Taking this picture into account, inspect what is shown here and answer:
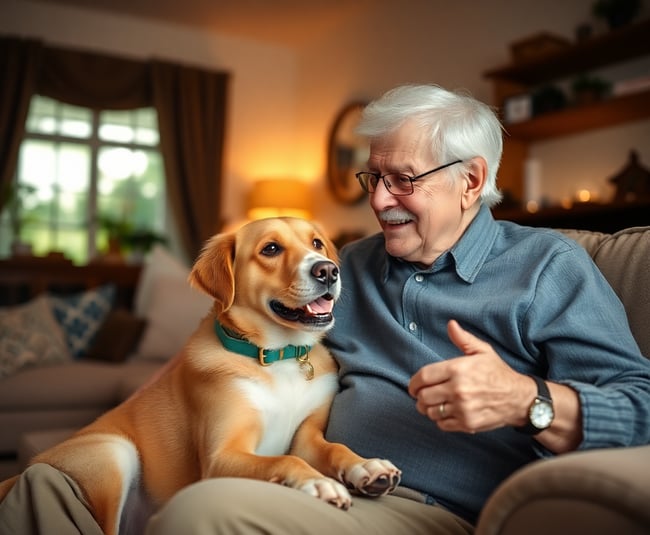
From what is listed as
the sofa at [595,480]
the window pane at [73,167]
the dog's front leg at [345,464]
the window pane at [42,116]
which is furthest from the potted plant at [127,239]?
the dog's front leg at [345,464]

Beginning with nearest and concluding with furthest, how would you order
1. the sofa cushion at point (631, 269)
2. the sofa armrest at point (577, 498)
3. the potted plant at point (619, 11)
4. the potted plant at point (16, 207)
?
the sofa armrest at point (577, 498) < the sofa cushion at point (631, 269) < the potted plant at point (619, 11) < the potted plant at point (16, 207)

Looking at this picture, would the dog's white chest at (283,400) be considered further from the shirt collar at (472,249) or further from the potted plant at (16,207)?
the potted plant at (16,207)

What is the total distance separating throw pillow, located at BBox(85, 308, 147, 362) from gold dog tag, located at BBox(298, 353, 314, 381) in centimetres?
246

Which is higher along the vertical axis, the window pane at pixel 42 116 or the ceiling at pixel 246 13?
the ceiling at pixel 246 13

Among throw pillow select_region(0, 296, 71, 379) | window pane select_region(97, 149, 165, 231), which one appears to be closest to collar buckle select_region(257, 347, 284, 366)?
throw pillow select_region(0, 296, 71, 379)

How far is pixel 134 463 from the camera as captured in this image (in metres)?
1.45

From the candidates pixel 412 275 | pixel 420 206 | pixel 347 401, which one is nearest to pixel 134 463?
pixel 347 401

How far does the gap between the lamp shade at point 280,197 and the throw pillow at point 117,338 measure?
208 cm

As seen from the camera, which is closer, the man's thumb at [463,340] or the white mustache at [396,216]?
the man's thumb at [463,340]

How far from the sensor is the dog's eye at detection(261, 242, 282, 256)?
1553mm

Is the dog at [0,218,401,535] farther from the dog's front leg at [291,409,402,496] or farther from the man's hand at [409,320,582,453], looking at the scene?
the man's hand at [409,320,582,453]

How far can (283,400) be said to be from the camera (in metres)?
1.43

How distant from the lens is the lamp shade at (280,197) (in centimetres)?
573

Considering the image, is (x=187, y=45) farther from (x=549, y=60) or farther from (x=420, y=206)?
(x=420, y=206)
